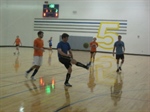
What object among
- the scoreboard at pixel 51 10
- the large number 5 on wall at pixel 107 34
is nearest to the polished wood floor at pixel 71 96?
the large number 5 on wall at pixel 107 34

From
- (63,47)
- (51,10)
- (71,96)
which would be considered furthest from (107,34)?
(71,96)

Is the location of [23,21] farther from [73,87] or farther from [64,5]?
[73,87]

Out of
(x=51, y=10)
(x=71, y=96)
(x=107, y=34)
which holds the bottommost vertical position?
(x=71, y=96)

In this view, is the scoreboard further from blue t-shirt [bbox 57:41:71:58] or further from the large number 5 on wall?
blue t-shirt [bbox 57:41:71:58]

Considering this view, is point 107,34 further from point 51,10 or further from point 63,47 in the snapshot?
point 63,47

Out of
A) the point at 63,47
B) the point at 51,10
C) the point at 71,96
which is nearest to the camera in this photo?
the point at 71,96

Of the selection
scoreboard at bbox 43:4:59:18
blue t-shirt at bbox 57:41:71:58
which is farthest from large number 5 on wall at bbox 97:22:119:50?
blue t-shirt at bbox 57:41:71:58

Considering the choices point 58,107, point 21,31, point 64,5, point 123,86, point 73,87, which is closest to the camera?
point 58,107

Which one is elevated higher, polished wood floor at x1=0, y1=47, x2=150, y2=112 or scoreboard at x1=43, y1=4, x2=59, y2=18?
scoreboard at x1=43, y1=4, x2=59, y2=18

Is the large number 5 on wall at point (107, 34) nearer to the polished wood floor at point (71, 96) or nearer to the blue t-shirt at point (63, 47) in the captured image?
the polished wood floor at point (71, 96)

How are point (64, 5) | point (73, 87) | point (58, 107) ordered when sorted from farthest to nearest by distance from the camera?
point (64, 5), point (73, 87), point (58, 107)

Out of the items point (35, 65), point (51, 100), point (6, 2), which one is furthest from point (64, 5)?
point (51, 100)

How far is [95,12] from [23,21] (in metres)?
10.1

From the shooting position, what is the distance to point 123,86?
27.8ft
